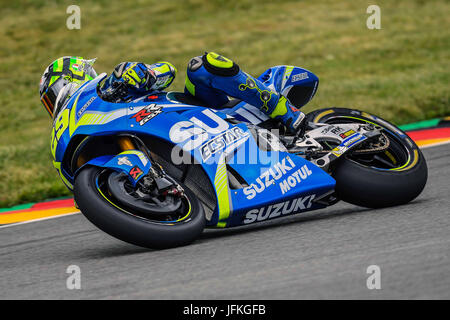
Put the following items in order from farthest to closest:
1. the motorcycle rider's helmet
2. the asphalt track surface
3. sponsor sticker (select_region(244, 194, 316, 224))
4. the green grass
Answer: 1. the green grass
2. the motorcycle rider's helmet
3. sponsor sticker (select_region(244, 194, 316, 224))
4. the asphalt track surface

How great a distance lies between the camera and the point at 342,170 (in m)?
4.84

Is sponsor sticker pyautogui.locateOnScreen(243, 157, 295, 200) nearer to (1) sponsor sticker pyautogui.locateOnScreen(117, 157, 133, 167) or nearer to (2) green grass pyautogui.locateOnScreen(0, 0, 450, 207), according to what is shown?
(1) sponsor sticker pyautogui.locateOnScreen(117, 157, 133, 167)

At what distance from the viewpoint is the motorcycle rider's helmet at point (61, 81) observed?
4.88 metres

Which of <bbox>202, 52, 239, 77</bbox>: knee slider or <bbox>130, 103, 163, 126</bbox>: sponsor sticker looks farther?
<bbox>202, 52, 239, 77</bbox>: knee slider

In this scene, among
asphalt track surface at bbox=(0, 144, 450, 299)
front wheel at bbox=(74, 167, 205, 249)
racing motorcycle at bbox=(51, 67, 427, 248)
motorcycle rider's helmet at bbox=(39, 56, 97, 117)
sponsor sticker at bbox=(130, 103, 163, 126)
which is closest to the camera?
asphalt track surface at bbox=(0, 144, 450, 299)

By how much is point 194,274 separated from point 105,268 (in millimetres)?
646

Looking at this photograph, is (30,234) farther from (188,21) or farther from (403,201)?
(188,21)

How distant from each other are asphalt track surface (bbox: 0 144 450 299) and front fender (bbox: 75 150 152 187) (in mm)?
471

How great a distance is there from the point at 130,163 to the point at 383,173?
174 centimetres

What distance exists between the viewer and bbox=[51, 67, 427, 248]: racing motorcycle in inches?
164

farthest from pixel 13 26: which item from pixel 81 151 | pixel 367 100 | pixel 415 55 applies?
pixel 81 151

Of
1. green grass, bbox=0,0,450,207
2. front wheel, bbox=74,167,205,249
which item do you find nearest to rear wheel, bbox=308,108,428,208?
front wheel, bbox=74,167,205,249

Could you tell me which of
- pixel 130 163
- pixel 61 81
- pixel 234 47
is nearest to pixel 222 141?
pixel 130 163

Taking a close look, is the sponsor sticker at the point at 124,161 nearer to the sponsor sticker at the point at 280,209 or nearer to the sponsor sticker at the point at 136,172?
the sponsor sticker at the point at 136,172
